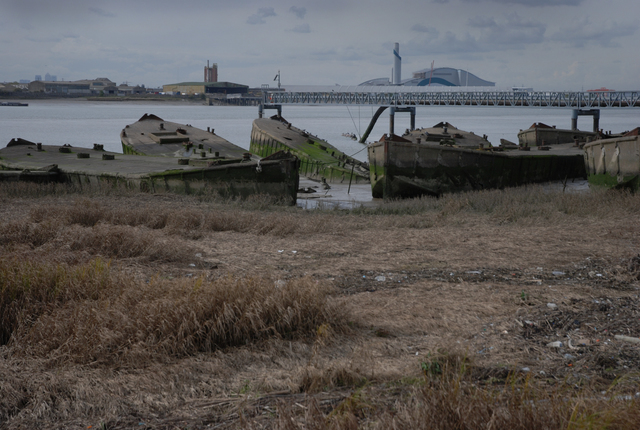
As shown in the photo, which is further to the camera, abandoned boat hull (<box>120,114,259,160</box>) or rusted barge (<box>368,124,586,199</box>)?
abandoned boat hull (<box>120,114,259,160</box>)

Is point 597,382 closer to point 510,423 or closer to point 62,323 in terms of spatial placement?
point 510,423

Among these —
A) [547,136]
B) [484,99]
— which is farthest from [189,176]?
[484,99]

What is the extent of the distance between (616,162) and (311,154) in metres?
14.4

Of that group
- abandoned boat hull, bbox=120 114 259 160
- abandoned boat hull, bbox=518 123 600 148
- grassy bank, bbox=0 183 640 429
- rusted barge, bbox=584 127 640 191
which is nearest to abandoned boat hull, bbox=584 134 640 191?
rusted barge, bbox=584 127 640 191

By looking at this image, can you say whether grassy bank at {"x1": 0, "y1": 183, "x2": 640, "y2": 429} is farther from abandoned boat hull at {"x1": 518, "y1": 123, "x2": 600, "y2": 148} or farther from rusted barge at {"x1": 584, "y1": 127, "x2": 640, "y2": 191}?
abandoned boat hull at {"x1": 518, "y1": 123, "x2": 600, "y2": 148}

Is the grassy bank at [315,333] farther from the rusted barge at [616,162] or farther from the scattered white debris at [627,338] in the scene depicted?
the rusted barge at [616,162]

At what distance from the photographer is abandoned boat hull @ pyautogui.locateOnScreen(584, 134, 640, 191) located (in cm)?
1617

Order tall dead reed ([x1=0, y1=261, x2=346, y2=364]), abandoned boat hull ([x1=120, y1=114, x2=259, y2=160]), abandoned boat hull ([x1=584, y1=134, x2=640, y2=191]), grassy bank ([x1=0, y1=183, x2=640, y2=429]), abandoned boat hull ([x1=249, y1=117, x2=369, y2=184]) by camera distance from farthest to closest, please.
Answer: abandoned boat hull ([x1=249, y1=117, x2=369, y2=184]), abandoned boat hull ([x1=120, y1=114, x2=259, y2=160]), abandoned boat hull ([x1=584, y1=134, x2=640, y2=191]), tall dead reed ([x1=0, y1=261, x2=346, y2=364]), grassy bank ([x1=0, y1=183, x2=640, y2=429])

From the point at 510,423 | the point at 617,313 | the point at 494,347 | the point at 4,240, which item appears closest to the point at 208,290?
the point at 494,347

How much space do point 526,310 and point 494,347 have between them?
121cm

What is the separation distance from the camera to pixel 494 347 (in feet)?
16.8

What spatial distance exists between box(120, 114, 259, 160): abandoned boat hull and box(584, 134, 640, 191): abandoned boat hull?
12172 millimetres

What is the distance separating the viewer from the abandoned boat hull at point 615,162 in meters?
16.2

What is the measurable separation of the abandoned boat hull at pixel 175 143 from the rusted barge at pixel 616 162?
39.9ft
